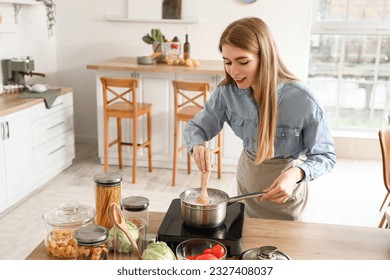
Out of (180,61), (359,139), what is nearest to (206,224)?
(180,61)

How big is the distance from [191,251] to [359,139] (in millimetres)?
4340

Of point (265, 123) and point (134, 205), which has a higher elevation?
point (265, 123)

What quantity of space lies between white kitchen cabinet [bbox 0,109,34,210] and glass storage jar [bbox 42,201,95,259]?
7.58 ft

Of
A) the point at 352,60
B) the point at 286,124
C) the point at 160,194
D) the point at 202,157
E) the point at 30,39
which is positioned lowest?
the point at 160,194

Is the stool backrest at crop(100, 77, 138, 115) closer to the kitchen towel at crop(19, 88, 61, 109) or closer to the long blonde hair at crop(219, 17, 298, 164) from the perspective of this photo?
the kitchen towel at crop(19, 88, 61, 109)

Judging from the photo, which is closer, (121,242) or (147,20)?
(121,242)

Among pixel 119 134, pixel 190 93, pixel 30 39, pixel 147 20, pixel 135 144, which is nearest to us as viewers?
pixel 135 144

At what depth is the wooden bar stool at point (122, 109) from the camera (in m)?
4.13

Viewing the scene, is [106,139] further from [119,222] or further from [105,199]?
[119,222]

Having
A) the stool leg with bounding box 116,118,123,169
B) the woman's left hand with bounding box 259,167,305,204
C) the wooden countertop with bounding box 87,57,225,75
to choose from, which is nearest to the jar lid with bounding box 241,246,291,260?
the woman's left hand with bounding box 259,167,305,204

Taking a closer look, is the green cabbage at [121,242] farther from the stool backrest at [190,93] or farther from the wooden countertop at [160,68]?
the wooden countertop at [160,68]

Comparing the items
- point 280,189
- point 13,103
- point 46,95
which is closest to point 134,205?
point 280,189

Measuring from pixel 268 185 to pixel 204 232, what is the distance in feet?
1.88

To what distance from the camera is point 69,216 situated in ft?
→ 4.45
